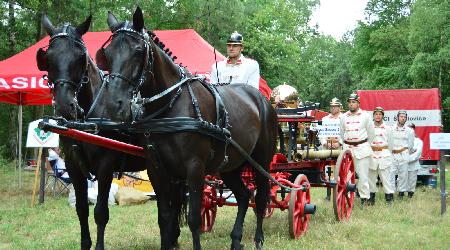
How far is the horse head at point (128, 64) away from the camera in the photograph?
13.4ft

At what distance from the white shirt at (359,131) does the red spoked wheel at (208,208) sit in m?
3.58

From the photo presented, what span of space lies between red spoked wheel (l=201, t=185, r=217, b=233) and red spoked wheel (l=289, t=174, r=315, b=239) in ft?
3.73

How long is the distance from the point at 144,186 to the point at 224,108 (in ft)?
27.4

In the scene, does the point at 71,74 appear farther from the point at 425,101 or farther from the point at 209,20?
the point at 209,20

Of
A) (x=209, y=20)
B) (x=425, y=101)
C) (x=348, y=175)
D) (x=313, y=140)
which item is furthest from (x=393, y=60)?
(x=348, y=175)

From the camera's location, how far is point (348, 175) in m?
9.01

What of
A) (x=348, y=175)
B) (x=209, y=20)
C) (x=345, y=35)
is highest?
(x=345, y=35)

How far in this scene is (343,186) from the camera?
8719 millimetres

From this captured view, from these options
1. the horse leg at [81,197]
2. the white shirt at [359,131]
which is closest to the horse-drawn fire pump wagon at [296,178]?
the white shirt at [359,131]

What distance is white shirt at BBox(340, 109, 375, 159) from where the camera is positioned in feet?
33.6

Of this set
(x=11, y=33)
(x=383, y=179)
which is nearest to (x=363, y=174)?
(x=383, y=179)

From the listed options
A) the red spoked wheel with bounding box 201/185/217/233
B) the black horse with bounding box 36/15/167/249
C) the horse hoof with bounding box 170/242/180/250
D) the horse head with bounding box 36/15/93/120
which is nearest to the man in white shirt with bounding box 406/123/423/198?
the red spoked wheel with bounding box 201/185/217/233

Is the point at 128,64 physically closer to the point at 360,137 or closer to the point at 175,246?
the point at 175,246

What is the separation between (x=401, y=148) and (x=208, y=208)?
269 inches
